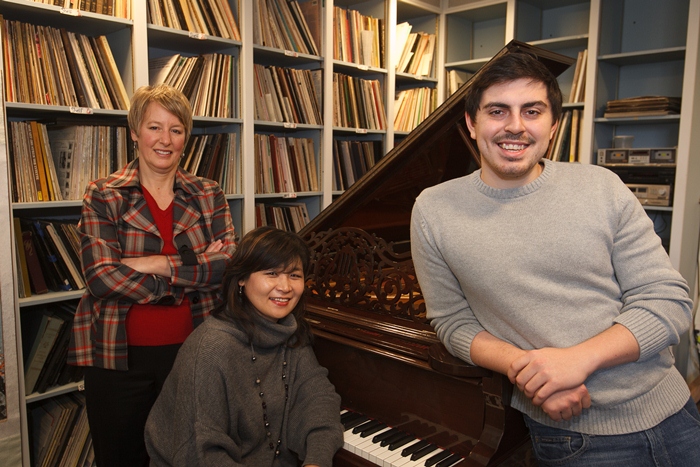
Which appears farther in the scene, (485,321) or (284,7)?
(284,7)

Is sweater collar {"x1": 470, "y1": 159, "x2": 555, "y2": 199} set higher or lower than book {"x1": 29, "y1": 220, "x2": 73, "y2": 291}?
higher

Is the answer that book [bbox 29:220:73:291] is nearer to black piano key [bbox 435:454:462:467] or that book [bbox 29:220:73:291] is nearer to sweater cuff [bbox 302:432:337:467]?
sweater cuff [bbox 302:432:337:467]

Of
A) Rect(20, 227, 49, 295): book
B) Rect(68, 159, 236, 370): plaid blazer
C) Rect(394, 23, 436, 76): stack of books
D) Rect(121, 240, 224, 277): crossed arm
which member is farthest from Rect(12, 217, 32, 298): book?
Rect(394, 23, 436, 76): stack of books

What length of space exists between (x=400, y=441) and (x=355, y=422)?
16 centimetres

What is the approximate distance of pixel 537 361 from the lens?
Result: 3.65 ft

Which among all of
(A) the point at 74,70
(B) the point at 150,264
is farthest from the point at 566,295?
(A) the point at 74,70

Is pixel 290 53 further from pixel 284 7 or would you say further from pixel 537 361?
pixel 537 361

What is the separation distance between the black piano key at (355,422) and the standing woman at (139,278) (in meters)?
0.64

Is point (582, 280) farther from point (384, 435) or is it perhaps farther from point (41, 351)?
point (41, 351)

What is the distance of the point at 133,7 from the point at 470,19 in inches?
109

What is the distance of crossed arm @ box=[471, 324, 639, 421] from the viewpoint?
110cm

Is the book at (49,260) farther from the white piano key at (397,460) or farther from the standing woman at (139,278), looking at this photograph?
the white piano key at (397,460)

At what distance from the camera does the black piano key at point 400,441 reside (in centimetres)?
140

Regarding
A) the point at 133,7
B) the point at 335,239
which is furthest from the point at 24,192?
the point at 335,239
